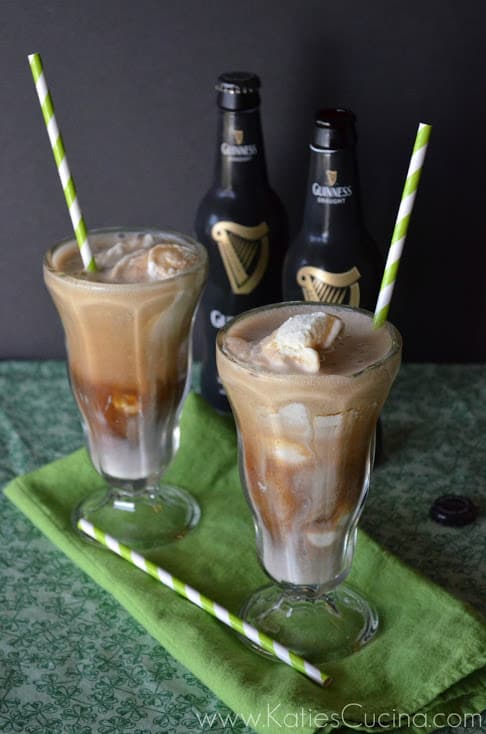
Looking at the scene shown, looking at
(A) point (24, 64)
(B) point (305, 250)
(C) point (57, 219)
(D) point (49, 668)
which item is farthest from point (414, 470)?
(A) point (24, 64)

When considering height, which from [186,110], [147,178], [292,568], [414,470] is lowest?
[414,470]

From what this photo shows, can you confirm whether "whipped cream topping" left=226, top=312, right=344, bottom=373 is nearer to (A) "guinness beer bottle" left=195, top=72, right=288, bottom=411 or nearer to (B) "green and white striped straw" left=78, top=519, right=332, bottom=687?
(B) "green and white striped straw" left=78, top=519, right=332, bottom=687

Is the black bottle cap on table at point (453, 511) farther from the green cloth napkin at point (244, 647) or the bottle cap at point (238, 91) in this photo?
the bottle cap at point (238, 91)

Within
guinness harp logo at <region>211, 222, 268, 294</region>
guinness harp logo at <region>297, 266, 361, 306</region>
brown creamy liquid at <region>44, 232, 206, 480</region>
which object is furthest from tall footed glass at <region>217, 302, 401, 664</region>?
guinness harp logo at <region>211, 222, 268, 294</region>

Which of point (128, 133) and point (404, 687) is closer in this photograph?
point (404, 687)

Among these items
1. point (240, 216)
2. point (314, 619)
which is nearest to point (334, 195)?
point (240, 216)

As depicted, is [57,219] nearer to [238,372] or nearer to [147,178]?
[147,178]

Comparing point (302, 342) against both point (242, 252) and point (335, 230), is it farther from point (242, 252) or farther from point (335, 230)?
point (242, 252)
